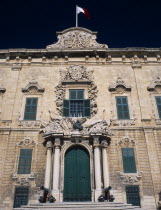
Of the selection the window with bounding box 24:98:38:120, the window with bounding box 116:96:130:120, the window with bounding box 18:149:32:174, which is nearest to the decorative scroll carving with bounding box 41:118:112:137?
the window with bounding box 116:96:130:120

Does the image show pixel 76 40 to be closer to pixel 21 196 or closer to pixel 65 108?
pixel 65 108

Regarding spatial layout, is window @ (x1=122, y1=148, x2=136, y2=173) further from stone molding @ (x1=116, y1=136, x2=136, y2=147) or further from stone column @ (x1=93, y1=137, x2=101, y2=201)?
stone column @ (x1=93, y1=137, x2=101, y2=201)

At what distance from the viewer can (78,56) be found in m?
18.1

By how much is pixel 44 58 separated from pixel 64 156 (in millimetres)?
8490

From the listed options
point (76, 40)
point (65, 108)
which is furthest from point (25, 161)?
point (76, 40)

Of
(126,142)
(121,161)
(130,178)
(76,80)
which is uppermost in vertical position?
(76,80)

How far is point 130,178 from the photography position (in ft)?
42.8

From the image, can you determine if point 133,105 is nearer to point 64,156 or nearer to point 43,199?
point 64,156

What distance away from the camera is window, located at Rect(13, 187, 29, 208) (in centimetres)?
1246

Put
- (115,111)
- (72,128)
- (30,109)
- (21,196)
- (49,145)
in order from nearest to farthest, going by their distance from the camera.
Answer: (21,196) → (49,145) → (72,128) → (115,111) → (30,109)

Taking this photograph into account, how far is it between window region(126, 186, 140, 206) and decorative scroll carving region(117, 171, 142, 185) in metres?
0.34

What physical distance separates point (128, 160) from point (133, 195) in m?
2.04

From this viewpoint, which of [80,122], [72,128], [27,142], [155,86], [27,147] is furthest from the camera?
[155,86]

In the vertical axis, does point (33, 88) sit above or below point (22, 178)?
above
